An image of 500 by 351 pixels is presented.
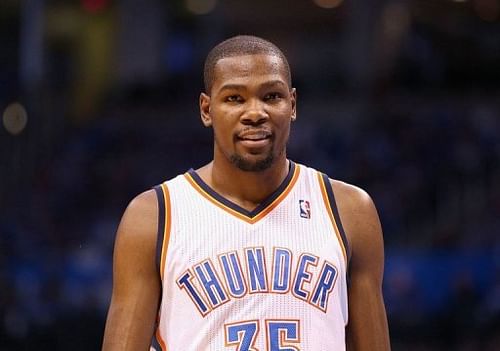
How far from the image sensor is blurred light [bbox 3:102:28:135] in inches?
635

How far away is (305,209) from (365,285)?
340 mm

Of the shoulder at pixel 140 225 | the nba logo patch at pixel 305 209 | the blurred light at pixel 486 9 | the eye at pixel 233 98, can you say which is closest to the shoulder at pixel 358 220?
the nba logo patch at pixel 305 209

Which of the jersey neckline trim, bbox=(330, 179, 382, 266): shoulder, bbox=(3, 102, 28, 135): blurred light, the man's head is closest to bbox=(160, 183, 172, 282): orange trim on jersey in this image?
the jersey neckline trim

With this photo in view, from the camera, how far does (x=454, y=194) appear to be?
492 inches

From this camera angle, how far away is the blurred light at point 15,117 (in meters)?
16.1

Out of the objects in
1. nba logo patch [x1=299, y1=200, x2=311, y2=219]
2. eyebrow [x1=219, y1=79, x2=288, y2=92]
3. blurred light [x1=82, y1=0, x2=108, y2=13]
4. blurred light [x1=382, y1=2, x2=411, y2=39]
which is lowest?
nba logo patch [x1=299, y1=200, x2=311, y2=219]

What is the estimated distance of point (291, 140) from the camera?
568 inches

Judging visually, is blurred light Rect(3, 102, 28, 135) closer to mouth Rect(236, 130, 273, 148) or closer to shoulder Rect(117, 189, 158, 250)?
shoulder Rect(117, 189, 158, 250)

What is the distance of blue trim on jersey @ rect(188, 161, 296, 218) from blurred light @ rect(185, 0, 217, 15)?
15.2m

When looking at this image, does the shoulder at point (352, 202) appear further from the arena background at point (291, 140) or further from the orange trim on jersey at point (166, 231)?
the arena background at point (291, 140)

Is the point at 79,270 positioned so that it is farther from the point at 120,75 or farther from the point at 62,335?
the point at 120,75

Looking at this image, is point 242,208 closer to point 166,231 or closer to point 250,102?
point 166,231

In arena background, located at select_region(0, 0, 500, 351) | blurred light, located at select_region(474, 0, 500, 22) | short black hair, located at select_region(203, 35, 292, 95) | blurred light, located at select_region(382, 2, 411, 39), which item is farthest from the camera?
blurred light, located at select_region(474, 0, 500, 22)

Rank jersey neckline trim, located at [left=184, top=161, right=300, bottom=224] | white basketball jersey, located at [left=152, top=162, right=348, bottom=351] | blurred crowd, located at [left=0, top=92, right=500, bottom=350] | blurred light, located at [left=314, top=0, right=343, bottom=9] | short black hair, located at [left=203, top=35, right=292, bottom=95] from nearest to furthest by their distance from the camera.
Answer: white basketball jersey, located at [left=152, top=162, right=348, bottom=351]
short black hair, located at [left=203, top=35, right=292, bottom=95]
jersey neckline trim, located at [left=184, top=161, right=300, bottom=224]
blurred crowd, located at [left=0, top=92, right=500, bottom=350]
blurred light, located at [left=314, top=0, right=343, bottom=9]
